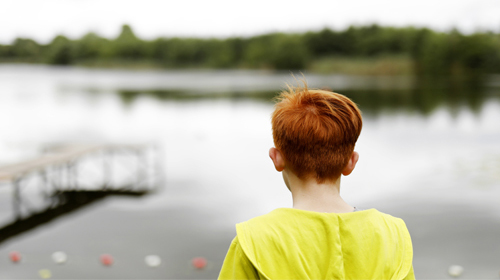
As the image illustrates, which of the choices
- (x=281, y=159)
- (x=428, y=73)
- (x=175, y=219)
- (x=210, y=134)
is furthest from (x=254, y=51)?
(x=281, y=159)

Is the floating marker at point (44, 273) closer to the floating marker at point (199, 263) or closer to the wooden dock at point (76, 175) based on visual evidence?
the floating marker at point (199, 263)

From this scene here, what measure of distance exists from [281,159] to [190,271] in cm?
469

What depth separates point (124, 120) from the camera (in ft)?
89.7

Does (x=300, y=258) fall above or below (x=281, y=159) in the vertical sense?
below

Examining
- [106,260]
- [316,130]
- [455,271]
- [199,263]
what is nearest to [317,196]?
[316,130]

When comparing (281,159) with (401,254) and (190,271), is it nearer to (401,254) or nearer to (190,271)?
(401,254)

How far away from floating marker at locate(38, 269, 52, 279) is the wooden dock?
7.41 ft

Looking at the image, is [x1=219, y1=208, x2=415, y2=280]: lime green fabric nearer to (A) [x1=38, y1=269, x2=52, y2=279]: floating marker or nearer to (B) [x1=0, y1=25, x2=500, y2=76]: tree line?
(A) [x1=38, y1=269, x2=52, y2=279]: floating marker

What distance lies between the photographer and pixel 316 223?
1.36m

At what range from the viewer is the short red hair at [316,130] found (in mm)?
1398

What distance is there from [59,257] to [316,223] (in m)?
5.94

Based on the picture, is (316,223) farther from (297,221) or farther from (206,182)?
(206,182)

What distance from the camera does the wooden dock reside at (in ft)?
27.7

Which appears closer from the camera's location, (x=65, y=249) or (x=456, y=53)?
(x=65, y=249)
